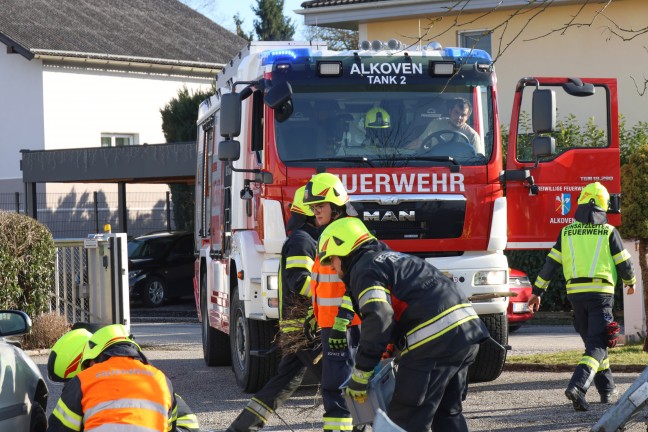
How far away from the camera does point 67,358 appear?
587cm

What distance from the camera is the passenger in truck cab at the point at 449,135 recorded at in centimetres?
1088

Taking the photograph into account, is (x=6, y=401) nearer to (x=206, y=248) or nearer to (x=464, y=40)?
(x=206, y=248)

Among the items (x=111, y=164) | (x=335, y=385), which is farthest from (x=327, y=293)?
(x=111, y=164)

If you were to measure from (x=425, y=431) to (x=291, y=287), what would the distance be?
2.49 metres

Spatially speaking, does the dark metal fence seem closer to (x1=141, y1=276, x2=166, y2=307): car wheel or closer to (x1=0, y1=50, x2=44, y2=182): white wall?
(x1=0, y1=50, x2=44, y2=182): white wall

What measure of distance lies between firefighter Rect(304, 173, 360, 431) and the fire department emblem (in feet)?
11.2

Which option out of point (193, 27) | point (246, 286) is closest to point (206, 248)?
point (246, 286)

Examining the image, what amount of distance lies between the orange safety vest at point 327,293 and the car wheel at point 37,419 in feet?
7.51

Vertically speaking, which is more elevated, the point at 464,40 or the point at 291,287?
the point at 464,40

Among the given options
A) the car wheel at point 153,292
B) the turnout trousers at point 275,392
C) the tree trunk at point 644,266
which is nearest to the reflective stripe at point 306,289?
the turnout trousers at point 275,392

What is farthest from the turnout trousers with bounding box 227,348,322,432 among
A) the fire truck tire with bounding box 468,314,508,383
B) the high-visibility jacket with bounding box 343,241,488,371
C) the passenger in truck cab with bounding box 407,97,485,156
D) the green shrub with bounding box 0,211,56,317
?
the green shrub with bounding box 0,211,56,317

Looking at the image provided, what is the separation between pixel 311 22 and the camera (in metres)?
25.2

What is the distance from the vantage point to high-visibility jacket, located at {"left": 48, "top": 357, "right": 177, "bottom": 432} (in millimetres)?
5203

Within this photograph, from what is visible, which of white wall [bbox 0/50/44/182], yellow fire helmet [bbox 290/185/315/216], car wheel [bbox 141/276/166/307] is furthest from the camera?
white wall [bbox 0/50/44/182]
